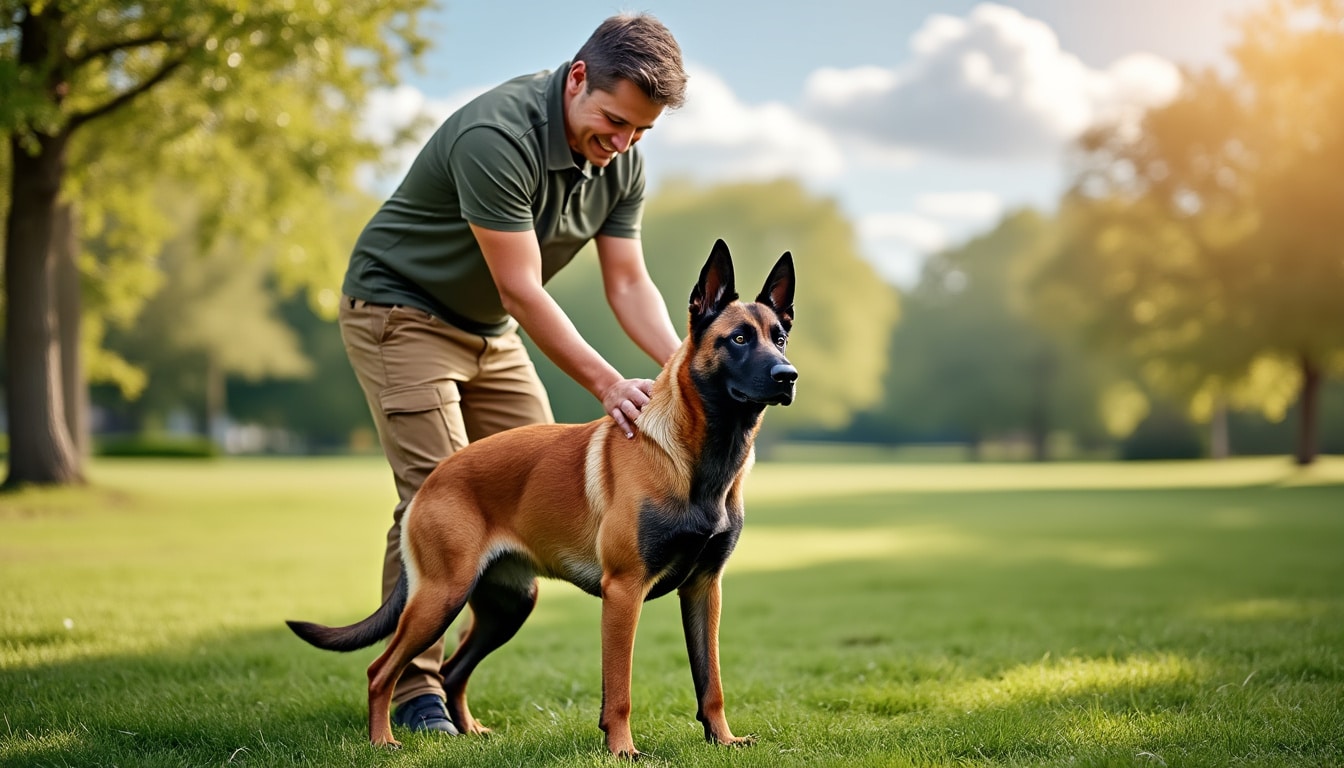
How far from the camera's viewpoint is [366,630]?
4688 mm

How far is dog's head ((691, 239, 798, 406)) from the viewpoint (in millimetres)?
3998

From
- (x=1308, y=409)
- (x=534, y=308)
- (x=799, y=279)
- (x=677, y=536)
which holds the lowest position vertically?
(x=1308, y=409)

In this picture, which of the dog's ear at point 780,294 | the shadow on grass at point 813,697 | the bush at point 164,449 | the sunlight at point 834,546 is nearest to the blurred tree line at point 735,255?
the bush at point 164,449

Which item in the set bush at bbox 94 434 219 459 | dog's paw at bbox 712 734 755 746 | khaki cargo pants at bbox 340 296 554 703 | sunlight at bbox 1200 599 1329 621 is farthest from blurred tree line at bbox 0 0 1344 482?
dog's paw at bbox 712 734 755 746

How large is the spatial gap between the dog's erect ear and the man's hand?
1.18 ft

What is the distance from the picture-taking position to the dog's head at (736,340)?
400 cm

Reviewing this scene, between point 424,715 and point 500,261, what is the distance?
2.03 meters

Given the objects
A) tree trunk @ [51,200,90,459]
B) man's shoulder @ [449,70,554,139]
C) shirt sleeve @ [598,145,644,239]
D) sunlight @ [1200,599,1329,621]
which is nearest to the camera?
man's shoulder @ [449,70,554,139]

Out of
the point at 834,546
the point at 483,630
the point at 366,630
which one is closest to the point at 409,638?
the point at 366,630

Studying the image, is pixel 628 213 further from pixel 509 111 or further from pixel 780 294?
pixel 780 294

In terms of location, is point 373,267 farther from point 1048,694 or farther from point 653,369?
point 653,369

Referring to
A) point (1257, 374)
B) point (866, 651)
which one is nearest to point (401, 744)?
point (866, 651)

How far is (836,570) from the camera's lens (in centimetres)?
1290

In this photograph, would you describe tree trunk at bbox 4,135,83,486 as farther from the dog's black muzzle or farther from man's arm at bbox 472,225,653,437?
the dog's black muzzle
